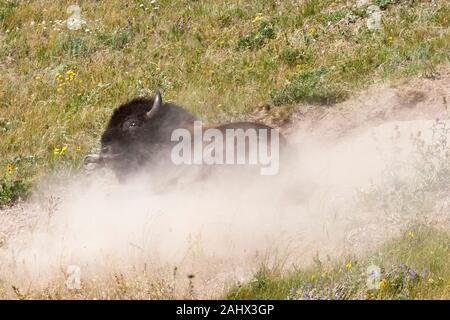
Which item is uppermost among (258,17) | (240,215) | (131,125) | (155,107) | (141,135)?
(258,17)

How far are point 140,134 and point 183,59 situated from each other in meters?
5.00

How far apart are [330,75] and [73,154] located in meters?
4.81

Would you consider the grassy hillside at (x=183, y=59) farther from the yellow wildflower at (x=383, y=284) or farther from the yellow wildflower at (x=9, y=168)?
the yellow wildflower at (x=383, y=284)

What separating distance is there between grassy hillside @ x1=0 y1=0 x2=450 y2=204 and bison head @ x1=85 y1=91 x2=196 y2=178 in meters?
1.22

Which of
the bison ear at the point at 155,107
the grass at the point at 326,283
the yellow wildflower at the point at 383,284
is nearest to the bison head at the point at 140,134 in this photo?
the bison ear at the point at 155,107

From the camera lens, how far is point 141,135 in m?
10.0

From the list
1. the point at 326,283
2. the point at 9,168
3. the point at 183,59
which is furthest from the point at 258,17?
the point at 326,283

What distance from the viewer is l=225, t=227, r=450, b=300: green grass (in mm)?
6230

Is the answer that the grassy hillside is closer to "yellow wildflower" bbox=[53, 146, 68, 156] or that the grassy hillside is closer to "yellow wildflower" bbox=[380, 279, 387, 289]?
"yellow wildflower" bbox=[53, 146, 68, 156]

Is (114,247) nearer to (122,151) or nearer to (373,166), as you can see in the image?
(122,151)

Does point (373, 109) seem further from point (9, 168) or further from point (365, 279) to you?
point (9, 168)

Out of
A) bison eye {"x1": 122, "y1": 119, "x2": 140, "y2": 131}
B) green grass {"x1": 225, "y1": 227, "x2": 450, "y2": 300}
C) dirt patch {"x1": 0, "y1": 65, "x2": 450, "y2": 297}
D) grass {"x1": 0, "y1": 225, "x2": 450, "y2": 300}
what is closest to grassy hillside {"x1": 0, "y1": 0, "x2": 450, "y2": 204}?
dirt patch {"x1": 0, "y1": 65, "x2": 450, "y2": 297}

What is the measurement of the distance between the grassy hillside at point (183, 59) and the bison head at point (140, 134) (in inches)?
48.0

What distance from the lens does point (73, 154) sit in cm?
1145
